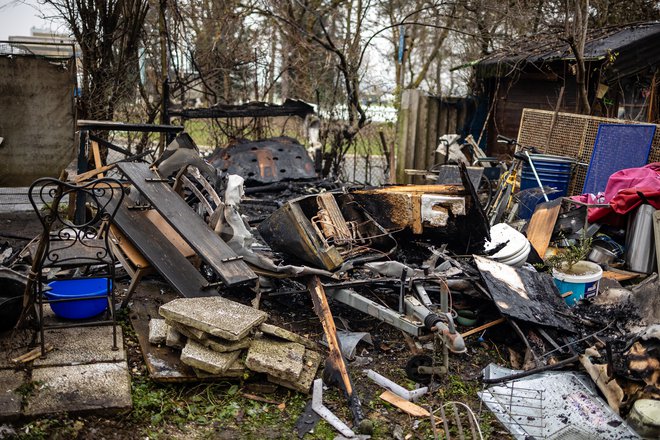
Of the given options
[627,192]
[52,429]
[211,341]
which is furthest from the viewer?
[627,192]

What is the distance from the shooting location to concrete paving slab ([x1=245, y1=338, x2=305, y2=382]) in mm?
4203

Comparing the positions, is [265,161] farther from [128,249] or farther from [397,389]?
[397,389]

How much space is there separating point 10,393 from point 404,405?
2668 mm

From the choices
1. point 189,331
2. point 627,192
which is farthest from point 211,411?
point 627,192

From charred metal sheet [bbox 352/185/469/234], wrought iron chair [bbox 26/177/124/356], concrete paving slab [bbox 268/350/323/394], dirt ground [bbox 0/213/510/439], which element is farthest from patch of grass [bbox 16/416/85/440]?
charred metal sheet [bbox 352/185/469/234]

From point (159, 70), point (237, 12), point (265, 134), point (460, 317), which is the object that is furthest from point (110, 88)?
point (460, 317)

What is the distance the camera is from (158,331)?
454cm

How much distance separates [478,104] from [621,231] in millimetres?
5341

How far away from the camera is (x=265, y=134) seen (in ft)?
36.4

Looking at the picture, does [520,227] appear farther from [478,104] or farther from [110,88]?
A: [110,88]

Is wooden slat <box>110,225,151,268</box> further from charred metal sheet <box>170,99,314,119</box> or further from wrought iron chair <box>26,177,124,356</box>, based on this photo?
charred metal sheet <box>170,99,314,119</box>

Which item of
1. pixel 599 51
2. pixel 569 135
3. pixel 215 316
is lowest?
pixel 215 316

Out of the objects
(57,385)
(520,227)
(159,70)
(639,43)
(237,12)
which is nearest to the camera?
(57,385)

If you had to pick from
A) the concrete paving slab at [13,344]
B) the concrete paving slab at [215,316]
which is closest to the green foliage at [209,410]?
the concrete paving slab at [215,316]
